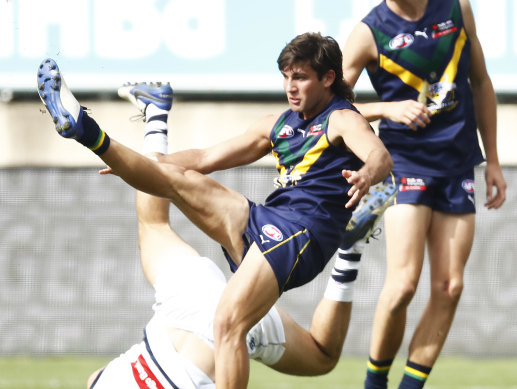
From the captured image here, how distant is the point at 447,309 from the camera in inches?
183

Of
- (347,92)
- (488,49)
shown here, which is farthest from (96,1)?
(347,92)

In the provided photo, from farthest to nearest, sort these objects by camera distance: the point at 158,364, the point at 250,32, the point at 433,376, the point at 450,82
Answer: the point at 250,32, the point at 433,376, the point at 450,82, the point at 158,364

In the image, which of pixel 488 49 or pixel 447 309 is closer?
pixel 447 309

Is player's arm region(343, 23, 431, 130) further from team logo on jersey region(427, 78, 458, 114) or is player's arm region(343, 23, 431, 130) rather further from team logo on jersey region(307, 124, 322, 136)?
team logo on jersey region(307, 124, 322, 136)

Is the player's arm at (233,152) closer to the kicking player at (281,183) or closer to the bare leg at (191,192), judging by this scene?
the kicking player at (281,183)

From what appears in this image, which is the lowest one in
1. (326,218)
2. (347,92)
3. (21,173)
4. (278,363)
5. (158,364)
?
(21,173)

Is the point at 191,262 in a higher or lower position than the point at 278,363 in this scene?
higher

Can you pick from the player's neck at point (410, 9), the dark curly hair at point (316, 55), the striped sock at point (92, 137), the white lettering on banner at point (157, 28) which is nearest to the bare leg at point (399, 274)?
the dark curly hair at point (316, 55)

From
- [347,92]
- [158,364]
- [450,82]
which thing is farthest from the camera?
[450,82]

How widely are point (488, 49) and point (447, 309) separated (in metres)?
4.34

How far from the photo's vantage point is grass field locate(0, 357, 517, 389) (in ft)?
21.2

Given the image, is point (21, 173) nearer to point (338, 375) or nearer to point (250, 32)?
point (250, 32)

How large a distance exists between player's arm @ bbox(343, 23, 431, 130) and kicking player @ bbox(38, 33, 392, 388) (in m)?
0.22

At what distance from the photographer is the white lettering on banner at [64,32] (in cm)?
830
